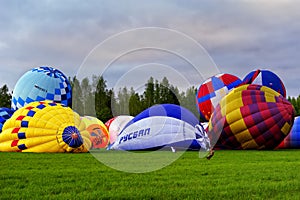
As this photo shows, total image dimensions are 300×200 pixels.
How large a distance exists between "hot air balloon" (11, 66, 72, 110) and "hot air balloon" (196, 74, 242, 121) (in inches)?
221

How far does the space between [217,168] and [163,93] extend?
91.3 inches

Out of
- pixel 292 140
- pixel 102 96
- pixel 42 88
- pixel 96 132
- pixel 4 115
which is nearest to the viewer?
pixel 102 96

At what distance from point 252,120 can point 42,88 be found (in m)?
8.65

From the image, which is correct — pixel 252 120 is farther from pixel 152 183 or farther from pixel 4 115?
pixel 4 115

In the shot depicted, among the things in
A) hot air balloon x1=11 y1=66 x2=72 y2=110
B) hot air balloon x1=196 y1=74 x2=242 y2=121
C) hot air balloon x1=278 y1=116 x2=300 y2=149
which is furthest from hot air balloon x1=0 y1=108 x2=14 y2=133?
hot air balloon x1=278 y1=116 x2=300 y2=149

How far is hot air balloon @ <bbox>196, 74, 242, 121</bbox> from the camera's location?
53.2ft

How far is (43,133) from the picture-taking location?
417 inches

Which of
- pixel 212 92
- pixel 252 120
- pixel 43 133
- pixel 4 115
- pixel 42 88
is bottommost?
pixel 43 133

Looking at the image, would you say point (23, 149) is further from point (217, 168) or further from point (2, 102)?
point (2, 102)

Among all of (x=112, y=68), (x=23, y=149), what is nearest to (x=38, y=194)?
(x=112, y=68)

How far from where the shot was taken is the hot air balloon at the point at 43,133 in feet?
34.6

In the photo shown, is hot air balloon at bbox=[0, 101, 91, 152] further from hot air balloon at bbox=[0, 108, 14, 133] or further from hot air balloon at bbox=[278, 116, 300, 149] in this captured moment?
hot air balloon at bbox=[278, 116, 300, 149]

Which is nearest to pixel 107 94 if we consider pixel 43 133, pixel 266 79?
pixel 43 133

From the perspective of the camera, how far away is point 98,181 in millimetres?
5008
